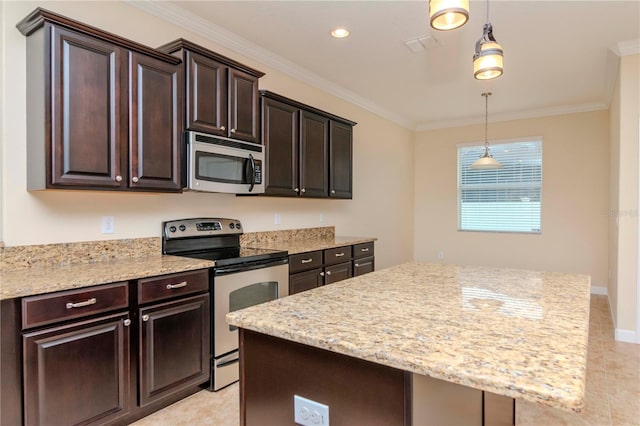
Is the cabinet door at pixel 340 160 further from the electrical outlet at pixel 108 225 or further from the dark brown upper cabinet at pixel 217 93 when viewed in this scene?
the electrical outlet at pixel 108 225

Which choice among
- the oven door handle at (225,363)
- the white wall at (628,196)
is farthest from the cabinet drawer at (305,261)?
the white wall at (628,196)

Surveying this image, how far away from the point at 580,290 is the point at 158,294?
2.10m

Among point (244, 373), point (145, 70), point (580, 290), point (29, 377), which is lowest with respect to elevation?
point (29, 377)

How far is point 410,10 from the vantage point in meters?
2.84

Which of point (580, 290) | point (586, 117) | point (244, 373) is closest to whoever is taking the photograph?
point (244, 373)

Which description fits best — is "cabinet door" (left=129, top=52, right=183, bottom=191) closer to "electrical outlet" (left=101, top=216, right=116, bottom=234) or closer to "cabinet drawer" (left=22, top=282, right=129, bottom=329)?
"electrical outlet" (left=101, top=216, right=116, bottom=234)

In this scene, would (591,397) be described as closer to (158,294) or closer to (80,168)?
(158,294)

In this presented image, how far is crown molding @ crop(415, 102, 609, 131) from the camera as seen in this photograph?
536 centimetres

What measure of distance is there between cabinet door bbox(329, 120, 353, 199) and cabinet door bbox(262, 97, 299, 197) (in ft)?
1.92

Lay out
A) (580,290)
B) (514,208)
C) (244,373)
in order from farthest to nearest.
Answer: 1. (514,208)
2. (580,290)
3. (244,373)

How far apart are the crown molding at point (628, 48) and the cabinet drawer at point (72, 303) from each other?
4.45 m

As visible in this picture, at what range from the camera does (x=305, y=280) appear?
10.4 feet

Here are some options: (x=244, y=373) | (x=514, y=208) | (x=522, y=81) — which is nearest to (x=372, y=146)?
(x=522, y=81)

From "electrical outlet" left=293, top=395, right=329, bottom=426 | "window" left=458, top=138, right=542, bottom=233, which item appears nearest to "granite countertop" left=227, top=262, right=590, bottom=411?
"electrical outlet" left=293, top=395, right=329, bottom=426
